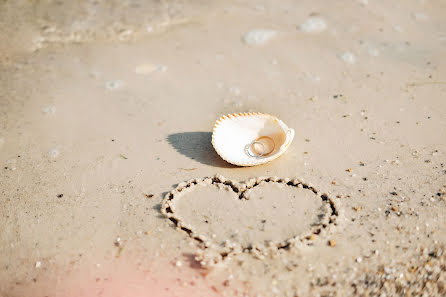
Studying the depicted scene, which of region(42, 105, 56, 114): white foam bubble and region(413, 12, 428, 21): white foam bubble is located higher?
region(413, 12, 428, 21): white foam bubble

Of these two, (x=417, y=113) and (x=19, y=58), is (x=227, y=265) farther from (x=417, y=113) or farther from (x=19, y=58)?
(x=19, y=58)

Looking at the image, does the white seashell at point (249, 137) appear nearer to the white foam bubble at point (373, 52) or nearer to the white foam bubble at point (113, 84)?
the white foam bubble at point (113, 84)

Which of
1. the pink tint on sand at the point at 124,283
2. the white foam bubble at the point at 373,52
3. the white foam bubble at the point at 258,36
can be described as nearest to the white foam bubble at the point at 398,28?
the white foam bubble at the point at 373,52

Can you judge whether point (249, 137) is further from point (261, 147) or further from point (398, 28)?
point (398, 28)

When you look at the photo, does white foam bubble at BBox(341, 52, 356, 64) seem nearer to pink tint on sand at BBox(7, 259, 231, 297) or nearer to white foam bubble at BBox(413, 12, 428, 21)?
white foam bubble at BBox(413, 12, 428, 21)

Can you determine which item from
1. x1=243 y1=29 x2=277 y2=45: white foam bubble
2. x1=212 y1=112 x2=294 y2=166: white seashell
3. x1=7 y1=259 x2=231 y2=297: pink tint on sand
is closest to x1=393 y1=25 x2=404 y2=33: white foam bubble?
x1=243 y1=29 x2=277 y2=45: white foam bubble

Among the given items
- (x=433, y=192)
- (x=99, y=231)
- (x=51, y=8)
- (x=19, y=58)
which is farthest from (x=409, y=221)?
(x=51, y=8)
